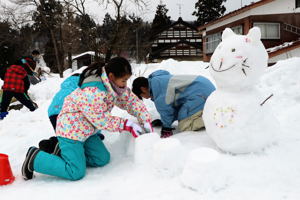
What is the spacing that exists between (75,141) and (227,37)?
61.2 inches

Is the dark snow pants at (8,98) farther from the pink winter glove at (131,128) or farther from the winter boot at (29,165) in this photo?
the pink winter glove at (131,128)

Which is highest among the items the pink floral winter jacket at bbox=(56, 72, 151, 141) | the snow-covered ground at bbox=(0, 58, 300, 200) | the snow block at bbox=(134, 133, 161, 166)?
the pink floral winter jacket at bbox=(56, 72, 151, 141)

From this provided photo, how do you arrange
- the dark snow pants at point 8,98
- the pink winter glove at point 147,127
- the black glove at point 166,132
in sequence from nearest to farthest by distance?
the pink winter glove at point 147,127
the black glove at point 166,132
the dark snow pants at point 8,98

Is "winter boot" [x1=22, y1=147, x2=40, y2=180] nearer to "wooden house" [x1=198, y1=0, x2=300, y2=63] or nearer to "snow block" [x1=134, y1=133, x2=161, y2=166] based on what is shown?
"snow block" [x1=134, y1=133, x2=161, y2=166]

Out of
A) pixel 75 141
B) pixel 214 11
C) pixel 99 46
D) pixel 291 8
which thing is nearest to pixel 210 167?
pixel 75 141

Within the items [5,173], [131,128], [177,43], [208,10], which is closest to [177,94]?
[131,128]

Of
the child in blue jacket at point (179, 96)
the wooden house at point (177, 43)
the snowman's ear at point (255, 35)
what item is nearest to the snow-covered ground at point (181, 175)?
the child in blue jacket at point (179, 96)

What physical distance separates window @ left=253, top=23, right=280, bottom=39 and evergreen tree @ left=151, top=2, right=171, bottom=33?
1758 cm

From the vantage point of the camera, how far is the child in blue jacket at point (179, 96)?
271cm

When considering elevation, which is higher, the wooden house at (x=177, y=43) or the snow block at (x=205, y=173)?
the wooden house at (x=177, y=43)

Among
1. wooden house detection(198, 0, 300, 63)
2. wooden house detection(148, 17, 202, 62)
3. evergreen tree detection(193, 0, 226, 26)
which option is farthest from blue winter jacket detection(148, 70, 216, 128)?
evergreen tree detection(193, 0, 226, 26)

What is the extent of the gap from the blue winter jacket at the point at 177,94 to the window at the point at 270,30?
11.3 meters

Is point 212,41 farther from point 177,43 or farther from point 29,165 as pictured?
point 29,165

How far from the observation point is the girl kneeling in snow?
195 cm
